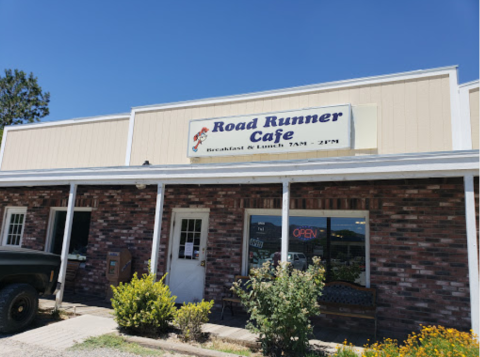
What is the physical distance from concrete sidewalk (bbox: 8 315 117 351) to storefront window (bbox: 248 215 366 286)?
3182 mm

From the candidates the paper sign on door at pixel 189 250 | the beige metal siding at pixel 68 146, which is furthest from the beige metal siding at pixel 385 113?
the paper sign on door at pixel 189 250

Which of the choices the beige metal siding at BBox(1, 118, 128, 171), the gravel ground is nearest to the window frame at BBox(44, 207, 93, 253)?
the beige metal siding at BBox(1, 118, 128, 171)

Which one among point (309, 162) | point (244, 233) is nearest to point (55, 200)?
point (244, 233)

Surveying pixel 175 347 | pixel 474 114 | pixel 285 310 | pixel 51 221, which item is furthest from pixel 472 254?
pixel 51 221

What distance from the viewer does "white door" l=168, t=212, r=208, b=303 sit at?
8.80 meters

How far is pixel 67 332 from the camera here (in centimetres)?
635

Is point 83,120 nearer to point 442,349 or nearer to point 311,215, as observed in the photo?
point 311,215

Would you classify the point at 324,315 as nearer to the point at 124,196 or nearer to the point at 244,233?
the point at 244,233

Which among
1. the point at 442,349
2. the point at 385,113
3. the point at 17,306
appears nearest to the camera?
the point at 442,349

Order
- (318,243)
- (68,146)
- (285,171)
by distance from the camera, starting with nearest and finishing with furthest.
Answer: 1. (285,171)
2. (318,243)
3. (68,146)

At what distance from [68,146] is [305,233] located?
254 inches

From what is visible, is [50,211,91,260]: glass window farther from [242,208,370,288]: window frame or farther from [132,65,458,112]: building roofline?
[242,208,370,288]: window frame

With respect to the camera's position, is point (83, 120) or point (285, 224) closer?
point (285, 224)

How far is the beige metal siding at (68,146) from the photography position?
954 cm
